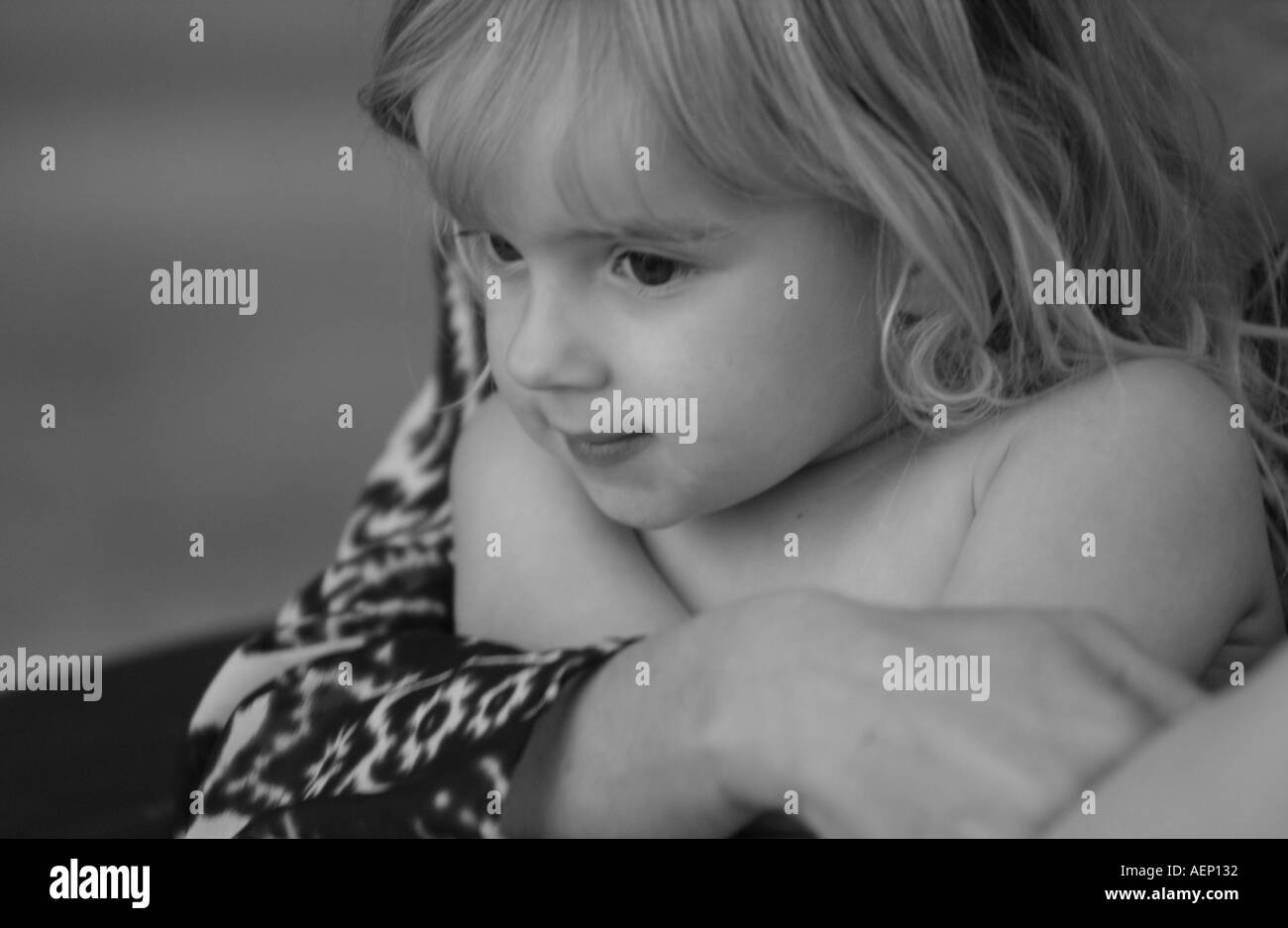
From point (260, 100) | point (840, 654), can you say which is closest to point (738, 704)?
point (840, 654)

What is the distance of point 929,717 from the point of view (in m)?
0.40

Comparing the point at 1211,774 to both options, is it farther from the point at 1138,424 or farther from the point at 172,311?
the point at 172,311

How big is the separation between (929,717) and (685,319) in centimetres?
29

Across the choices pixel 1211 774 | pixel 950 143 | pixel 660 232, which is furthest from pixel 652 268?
pixel 1211 774

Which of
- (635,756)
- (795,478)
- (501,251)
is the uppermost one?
(501,251)

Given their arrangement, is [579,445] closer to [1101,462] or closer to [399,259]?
[1101,462]

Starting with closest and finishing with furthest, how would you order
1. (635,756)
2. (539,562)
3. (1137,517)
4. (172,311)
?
1. (635,756)
2. (1137,517)
3. (539,562)
4. (172,311)

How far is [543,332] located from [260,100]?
0.66 m

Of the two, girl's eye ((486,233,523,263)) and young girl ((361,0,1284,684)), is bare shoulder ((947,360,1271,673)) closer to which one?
→ young girl ((361,0,1284,684))

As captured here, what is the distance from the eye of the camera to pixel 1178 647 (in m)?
0.61

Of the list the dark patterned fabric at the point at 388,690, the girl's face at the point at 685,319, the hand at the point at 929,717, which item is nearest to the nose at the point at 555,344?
the girl's face at the point at 685,319

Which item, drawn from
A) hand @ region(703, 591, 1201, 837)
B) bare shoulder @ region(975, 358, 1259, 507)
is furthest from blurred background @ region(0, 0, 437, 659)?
hand @ region(703, 591, 1201, 837)

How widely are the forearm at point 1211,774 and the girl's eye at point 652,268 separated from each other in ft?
1.09
